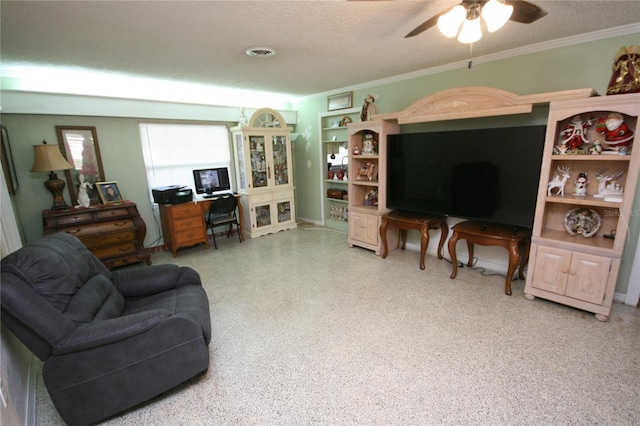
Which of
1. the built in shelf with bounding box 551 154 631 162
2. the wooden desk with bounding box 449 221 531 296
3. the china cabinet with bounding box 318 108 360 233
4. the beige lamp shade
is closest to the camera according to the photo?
the built in shelf with bounding box 551 154 631 162

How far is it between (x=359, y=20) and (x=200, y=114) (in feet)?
10.3

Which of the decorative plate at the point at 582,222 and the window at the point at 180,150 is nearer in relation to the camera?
the decorative plate at the point at 582,222

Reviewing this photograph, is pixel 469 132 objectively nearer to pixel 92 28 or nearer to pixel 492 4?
pixel 492 4

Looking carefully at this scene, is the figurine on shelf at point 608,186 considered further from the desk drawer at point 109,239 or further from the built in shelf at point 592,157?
the desk drawer at point 109,239

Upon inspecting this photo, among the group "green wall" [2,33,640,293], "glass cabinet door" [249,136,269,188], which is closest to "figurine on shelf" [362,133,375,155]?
"green wall" [2,33,640,293]

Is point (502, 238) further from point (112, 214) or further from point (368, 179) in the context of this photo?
point (112, 214)

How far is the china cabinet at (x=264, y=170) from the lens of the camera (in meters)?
4.65

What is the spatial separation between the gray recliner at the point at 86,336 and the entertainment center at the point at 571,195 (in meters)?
2.86

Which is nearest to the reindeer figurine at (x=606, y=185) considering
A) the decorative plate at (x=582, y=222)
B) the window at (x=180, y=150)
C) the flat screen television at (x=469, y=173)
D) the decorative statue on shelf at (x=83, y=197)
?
the decorative plate at (x=582, y=222)

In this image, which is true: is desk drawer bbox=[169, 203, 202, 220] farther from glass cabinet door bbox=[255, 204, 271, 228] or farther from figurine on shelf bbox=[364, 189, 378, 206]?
figurine on shelf bbox=[364, 189, 378, 206]

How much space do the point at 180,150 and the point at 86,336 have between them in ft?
11.5

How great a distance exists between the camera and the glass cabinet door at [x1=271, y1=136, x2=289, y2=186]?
4957 mm

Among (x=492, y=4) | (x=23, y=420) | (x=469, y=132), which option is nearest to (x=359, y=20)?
(x=492, y=4)

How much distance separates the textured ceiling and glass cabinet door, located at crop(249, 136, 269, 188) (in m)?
1.42
